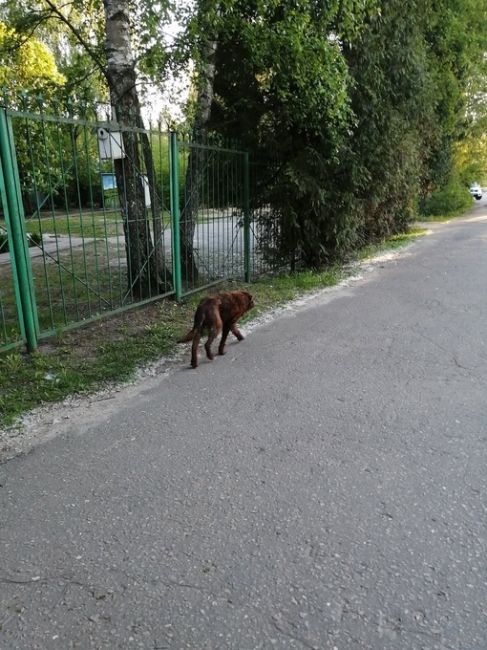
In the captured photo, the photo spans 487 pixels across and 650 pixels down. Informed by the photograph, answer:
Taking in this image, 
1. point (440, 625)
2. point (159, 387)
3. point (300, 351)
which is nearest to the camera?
point (440, 625)

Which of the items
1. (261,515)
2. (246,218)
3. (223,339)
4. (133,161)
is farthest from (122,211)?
(261,515)

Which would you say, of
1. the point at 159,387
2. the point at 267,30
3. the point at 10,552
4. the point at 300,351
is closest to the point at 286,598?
the point at 10,552

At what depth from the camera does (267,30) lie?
6.55 m

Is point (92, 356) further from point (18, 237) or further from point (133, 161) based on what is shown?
point (133, 161)

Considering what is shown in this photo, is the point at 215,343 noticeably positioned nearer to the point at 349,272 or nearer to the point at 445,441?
the point at 445,441

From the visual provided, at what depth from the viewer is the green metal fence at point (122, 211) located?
4664 millimetres

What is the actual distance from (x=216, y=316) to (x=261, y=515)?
7.93 feet

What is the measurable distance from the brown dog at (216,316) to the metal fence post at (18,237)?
4.82 ft

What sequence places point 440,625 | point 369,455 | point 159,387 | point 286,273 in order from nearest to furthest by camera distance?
1. point 440,625
2. point 369,455
3. point 159,387
4. point 286,273

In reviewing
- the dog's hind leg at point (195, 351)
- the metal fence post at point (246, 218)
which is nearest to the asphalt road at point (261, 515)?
the dog's hind leg at point (195, 351)

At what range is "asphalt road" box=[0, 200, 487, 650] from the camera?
198cm

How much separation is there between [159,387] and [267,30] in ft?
16.6

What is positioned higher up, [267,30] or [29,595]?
[267,30]

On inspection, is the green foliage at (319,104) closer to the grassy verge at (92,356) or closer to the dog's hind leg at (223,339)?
the grassy verge at (92,356)
